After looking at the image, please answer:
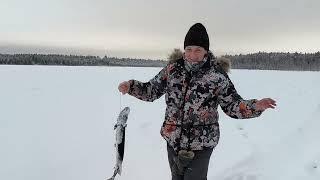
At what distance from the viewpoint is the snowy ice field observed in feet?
24.0

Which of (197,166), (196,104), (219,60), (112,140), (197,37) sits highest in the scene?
(197,37)

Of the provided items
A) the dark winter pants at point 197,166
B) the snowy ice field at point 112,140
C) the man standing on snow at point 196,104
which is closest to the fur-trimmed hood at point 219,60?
the man standing on snow at point 196,104

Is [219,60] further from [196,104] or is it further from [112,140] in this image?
[112,140]

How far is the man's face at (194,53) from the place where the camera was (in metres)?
4.55

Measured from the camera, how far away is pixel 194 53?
4566mm

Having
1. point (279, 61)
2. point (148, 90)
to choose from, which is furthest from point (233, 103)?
point (279, 61)

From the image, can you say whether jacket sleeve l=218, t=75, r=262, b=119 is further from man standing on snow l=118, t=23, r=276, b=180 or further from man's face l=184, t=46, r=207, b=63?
man's face l=184, t=46, r=207, b=63

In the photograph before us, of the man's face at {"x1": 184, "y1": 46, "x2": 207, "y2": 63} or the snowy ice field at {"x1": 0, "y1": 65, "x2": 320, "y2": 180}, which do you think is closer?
the man's face at {"x1": 184, "y1": 46, "x2": 207, "y2": 63}

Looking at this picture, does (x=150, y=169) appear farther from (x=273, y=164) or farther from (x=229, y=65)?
(x=229, y=65)

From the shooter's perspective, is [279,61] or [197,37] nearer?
[197,37]

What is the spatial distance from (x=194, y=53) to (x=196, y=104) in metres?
0.46

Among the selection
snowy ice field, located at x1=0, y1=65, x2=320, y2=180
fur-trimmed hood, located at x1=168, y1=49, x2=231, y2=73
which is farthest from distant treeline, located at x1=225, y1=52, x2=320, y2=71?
fur-trimmed hood, located at x1=168, y1=49, x2=231, y2=73

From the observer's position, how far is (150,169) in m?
7.61

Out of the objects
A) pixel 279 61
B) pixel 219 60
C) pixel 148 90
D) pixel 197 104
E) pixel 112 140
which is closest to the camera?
pixel 197 104
